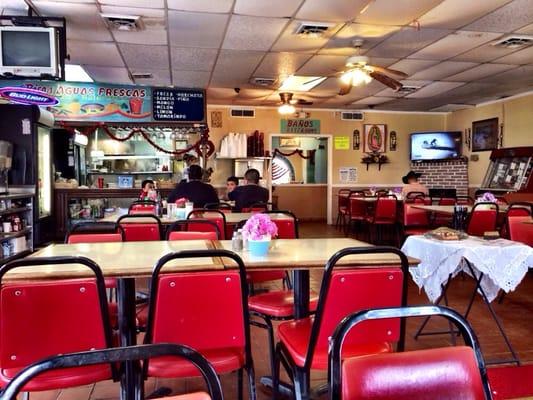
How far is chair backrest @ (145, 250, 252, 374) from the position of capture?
169cm

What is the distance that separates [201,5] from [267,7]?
0.65 meters

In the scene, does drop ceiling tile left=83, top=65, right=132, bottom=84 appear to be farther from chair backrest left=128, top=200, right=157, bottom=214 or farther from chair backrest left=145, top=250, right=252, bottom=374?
chair backrest left=145, top=250, right=252, bottom=374

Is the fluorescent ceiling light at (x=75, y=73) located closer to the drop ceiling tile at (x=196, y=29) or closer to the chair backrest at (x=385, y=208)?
the drop ceiling tile at (x=196, y=29)

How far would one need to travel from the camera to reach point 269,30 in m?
5.13

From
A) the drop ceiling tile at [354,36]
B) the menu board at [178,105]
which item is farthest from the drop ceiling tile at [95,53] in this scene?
the drop ceiling tile at [354,36]

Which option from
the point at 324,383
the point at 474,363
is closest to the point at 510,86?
the point at 324,383

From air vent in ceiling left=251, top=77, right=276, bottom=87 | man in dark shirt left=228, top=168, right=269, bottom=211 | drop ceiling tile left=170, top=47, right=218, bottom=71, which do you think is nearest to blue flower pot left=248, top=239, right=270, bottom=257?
man in dark shirt left=228, top=168, right=269, bottom=211

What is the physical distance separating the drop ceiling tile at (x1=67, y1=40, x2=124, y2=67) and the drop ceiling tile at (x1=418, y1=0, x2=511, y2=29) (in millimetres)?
3748

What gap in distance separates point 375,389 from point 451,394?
195mm

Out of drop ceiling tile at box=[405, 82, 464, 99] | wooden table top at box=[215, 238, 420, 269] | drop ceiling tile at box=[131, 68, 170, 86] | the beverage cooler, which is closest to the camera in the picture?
wooden table top at box=[215, 238, 420, 269]

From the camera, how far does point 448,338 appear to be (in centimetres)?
340

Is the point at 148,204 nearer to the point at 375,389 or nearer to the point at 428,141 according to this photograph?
the point at 375,389

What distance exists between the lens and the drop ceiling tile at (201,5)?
169 inches

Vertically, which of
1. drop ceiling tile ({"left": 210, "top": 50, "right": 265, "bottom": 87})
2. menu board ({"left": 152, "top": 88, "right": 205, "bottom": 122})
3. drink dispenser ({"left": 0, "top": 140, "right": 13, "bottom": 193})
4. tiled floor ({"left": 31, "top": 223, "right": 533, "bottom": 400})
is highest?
drop ceiling tile ({"left": 210, "top": 50, "right": 265, "bottom": 87})
